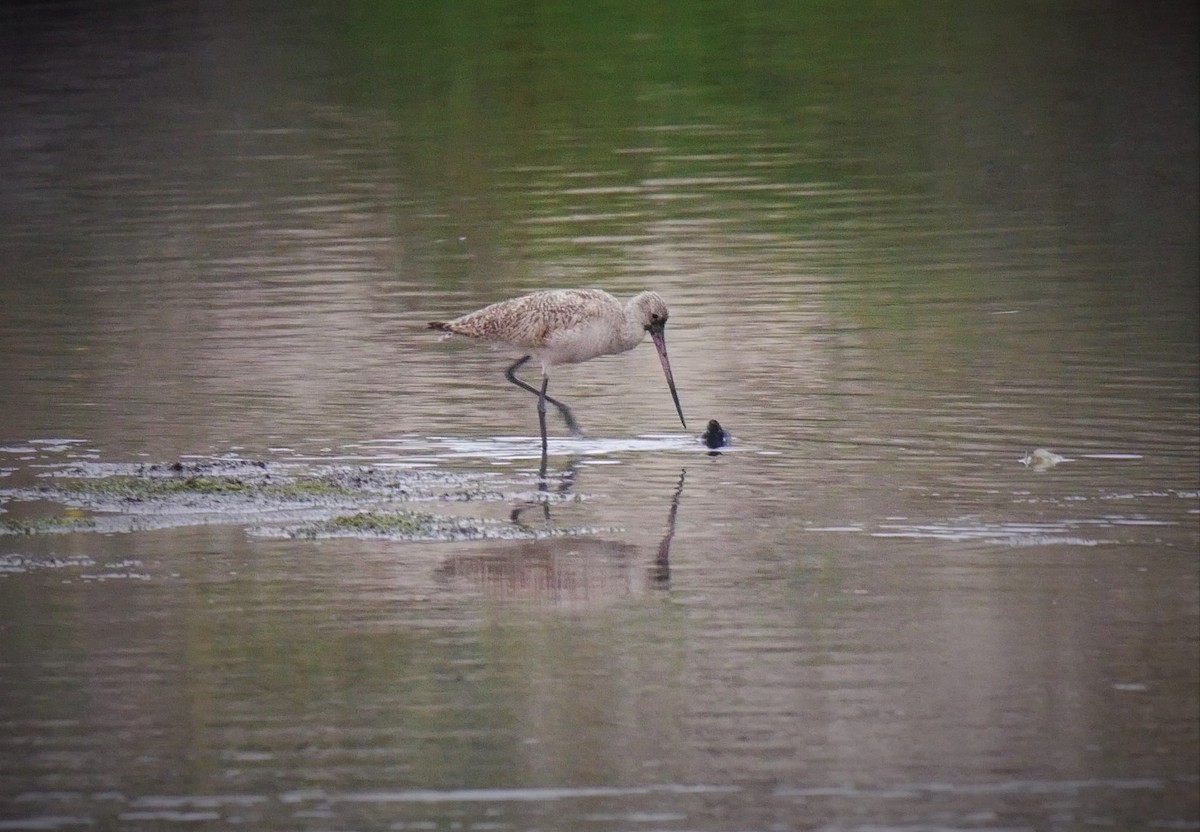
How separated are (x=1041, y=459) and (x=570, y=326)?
2.76 metres

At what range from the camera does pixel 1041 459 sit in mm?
11406

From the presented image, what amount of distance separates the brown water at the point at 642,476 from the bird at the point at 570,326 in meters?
0.41

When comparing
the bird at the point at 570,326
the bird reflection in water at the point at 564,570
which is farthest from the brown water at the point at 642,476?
the bird at the point at 570,326

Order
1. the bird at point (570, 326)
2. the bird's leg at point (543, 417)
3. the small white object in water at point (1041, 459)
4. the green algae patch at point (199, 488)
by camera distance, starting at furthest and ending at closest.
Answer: the bird at point (570, 326)
the bird's leg at point (543, 417)
the small white object in water at point (1041, 459)
the green algae patch at point (199, 488)

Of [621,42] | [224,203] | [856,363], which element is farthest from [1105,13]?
[856,363]

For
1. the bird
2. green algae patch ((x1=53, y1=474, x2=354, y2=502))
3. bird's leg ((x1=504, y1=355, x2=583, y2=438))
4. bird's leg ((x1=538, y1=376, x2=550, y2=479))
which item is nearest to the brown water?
bird's leg ((x1=538, y1=376, x2=550, y2=479))

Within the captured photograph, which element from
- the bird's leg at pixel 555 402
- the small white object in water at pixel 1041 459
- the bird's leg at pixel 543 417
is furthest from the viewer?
the bird's leg at pixel 555 402

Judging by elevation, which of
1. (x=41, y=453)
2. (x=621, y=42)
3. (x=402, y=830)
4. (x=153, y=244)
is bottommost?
(x=402, y=830)

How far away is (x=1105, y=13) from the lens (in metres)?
41.2

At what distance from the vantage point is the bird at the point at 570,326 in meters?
12.8

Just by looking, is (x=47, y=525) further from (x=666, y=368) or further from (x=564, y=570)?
(x=666, y=368)

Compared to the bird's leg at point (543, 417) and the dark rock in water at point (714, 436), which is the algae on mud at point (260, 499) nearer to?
the bird's leg at point (543, 417)

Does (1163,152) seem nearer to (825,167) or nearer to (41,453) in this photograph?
(825,167)

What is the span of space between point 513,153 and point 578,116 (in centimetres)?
357
